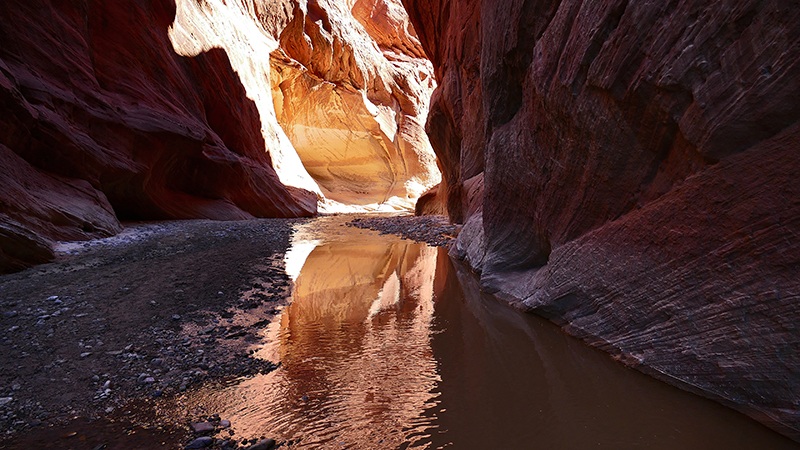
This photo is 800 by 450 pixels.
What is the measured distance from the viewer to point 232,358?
11.0 feet

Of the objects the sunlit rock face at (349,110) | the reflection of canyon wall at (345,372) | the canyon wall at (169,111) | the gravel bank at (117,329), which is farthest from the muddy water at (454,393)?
the sunlit rock face at (349,110)

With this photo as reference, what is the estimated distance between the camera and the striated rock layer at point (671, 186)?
2.31 meters

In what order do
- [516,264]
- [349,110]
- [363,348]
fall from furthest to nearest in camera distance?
[349,110] < [516,264] < [363,348]

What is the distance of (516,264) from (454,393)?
3.51 meters

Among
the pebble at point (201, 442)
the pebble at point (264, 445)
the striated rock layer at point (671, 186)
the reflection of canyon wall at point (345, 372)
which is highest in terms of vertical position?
the striated rock layer at point (671, 186)

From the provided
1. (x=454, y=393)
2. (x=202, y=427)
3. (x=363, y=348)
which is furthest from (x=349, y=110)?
(x=202, y=427)

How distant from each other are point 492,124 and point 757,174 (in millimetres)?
4613

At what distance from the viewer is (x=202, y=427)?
2324mm

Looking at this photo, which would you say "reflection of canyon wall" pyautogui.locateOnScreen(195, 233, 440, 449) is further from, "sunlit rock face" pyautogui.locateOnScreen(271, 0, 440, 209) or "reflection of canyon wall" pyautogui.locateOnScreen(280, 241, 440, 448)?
"sunlit rock face" pyautogui.locateOnScreen(271, 0, 440, 209)

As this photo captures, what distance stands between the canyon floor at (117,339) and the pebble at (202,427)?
0.06 meters

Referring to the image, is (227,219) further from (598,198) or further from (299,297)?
(598,198)

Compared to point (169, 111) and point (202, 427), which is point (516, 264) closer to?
point (202, 427)

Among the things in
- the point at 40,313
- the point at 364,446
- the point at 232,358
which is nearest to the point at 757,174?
the point at 364,446

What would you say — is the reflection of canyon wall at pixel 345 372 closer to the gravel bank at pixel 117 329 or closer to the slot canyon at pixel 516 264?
the slot canyon at pixel 516 264
